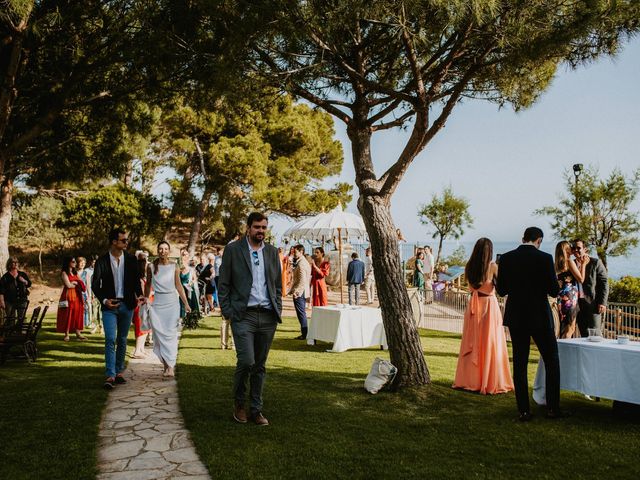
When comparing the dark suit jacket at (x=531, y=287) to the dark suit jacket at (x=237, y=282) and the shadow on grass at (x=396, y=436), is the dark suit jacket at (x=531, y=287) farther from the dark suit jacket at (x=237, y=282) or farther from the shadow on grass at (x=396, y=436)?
the dark suit jacket at (x=237, y=282)

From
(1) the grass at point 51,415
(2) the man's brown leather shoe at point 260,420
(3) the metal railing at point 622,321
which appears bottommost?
(1) the grass at point 51,415

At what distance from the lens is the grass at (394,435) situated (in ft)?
13.7

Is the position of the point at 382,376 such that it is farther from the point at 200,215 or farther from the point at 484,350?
the point at 200,215

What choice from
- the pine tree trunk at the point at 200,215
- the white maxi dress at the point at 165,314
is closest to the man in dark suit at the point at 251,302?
the white maxi dress at the point at 165,314

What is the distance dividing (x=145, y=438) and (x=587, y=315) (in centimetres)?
566

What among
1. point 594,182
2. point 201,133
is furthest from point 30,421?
point 594,182

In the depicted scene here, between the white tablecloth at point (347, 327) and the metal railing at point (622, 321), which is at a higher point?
the metal railing at point (622, 321)

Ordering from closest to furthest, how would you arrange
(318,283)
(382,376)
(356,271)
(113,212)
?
(382,376) < (318,283) < (356,271) < (113,212)

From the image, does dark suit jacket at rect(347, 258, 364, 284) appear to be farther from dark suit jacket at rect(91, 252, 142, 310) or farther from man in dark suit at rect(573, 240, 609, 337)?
dark suit jacket at rect(91, 252, 142, 310)

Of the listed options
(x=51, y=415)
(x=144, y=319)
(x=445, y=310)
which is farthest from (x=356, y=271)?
(x=51, y=415)

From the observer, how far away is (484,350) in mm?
6793

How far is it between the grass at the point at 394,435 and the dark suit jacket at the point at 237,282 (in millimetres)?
1085

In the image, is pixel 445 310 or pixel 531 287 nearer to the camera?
pixel 531 287

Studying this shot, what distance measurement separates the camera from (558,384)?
5492 mm
